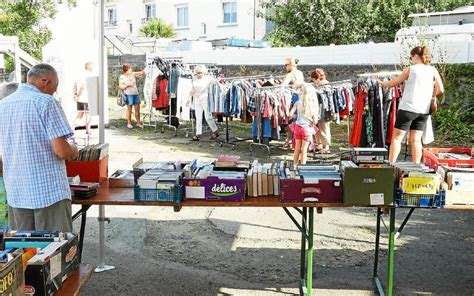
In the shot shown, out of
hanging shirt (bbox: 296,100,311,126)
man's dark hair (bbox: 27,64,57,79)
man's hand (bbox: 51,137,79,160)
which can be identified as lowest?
hanging shirt (bbox: 296,100,311,126)

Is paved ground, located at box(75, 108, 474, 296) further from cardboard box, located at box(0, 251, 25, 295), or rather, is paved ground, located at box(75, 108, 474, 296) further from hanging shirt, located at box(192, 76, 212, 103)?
hanging shirt, located at box(192, 76, 212, 103)

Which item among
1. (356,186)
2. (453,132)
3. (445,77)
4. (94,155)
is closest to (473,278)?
(356,186)

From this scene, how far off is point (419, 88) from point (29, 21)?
14.1 m

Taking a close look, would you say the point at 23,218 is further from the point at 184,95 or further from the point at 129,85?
the point at 129,85

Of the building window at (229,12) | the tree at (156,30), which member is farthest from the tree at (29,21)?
the building window at (229,12)

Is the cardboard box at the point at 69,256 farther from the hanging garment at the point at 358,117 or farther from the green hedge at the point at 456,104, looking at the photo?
the green hedge at the point at 456,104

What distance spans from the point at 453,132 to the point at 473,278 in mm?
7451

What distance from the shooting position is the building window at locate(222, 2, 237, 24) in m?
31.3

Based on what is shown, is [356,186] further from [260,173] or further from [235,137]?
[235,137]

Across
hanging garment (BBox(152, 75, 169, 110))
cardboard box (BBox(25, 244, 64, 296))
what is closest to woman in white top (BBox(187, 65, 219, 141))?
hanging garment (BBox(152, 75, 169, 110))

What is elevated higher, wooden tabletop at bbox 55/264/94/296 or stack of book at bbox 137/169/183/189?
stack of book at bbox 137/169/183/189

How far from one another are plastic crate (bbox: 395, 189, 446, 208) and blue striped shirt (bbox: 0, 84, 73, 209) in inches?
88.2

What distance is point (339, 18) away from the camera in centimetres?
2062

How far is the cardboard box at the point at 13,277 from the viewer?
2180mm
